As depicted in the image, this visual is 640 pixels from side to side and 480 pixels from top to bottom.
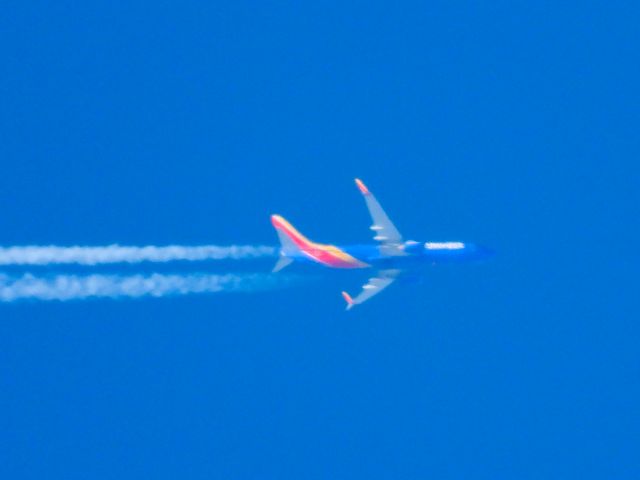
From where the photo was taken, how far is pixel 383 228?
9294 cm

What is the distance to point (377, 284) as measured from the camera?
311 ft

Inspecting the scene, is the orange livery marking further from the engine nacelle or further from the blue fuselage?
the engine nacelle

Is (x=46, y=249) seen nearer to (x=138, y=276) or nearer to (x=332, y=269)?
(x=138, y=276)

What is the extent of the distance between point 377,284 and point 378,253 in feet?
7.24

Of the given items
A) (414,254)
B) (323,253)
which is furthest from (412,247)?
(323,253)

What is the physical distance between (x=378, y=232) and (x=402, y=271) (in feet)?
9.08

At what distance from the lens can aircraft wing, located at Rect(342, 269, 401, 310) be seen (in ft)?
310

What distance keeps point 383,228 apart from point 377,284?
3.61 m

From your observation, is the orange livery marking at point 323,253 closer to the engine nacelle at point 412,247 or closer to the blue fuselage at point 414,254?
the blue fuselage at point 414,254

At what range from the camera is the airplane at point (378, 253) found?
93.3m

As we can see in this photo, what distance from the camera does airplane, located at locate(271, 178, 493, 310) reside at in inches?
3674

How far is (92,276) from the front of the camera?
9456cm

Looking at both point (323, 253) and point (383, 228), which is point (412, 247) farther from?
point (323, 253)

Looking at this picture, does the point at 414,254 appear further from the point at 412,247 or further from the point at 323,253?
the point at 323,253
